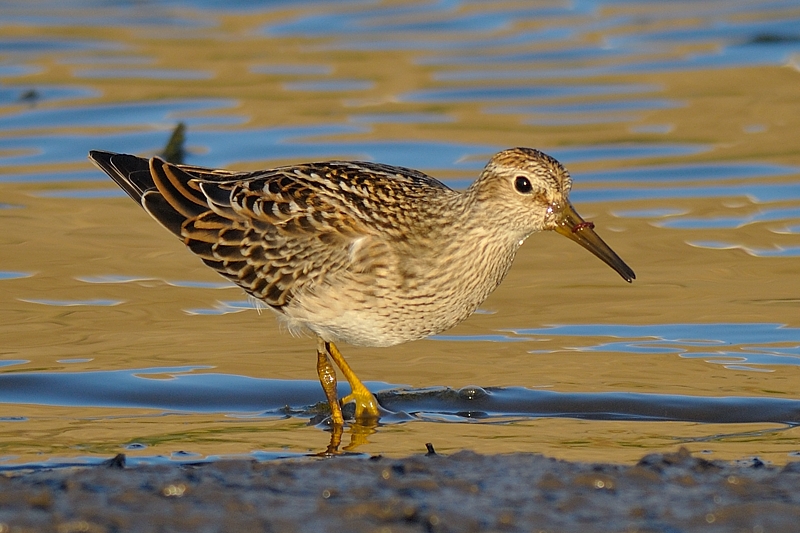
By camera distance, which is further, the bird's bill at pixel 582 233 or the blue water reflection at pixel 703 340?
the blue water reflection at pixel 703 340

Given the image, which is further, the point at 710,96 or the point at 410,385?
the point at 710,96

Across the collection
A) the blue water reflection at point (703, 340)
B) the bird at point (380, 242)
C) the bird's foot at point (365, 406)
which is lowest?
the bird's foot at point (365, 406)

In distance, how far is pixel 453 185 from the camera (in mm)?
14977

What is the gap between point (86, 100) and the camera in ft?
62.8

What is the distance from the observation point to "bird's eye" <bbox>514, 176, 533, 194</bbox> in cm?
859

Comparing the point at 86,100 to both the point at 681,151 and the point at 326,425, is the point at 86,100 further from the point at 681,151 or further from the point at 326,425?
the point at 326,425

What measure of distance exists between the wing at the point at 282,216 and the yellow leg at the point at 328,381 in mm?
434

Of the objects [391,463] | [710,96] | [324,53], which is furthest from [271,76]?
[391,463]

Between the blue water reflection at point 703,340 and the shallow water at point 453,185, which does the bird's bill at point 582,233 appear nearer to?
the shallow water at point 453,185

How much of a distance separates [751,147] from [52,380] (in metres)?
9.71

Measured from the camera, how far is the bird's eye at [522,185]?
28.2ft

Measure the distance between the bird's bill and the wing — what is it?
871mm

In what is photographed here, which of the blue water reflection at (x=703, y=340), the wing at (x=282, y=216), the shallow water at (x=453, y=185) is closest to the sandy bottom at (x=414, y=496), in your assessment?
the shallow water at (x=453, y=185)

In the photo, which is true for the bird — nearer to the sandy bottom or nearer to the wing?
the wing
